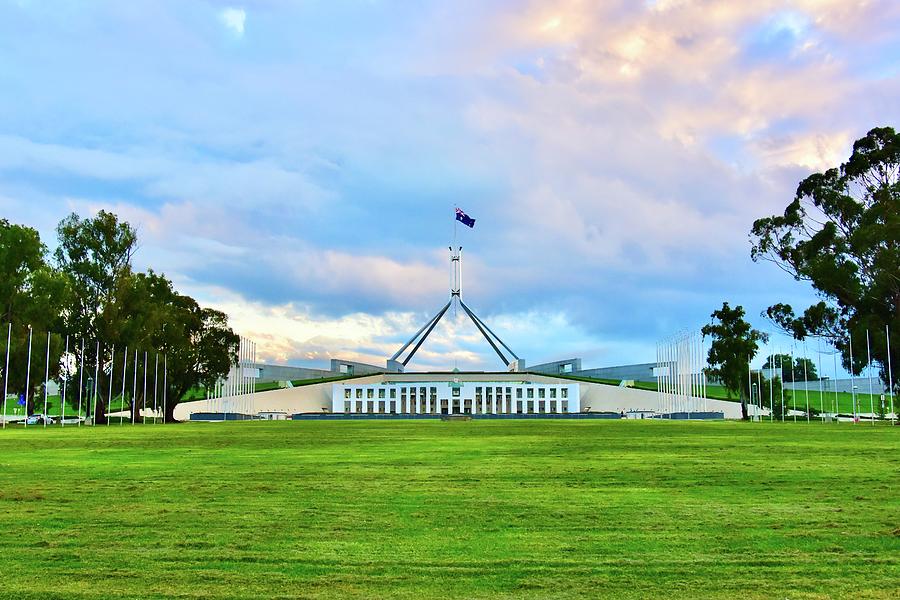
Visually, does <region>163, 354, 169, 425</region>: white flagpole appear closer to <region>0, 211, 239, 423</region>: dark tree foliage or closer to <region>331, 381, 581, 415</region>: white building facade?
<region>0, 211, 239, 423</region>: dark tree foliage

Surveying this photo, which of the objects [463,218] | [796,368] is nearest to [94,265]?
[463,218]

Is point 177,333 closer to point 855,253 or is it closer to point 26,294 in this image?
point 26,294

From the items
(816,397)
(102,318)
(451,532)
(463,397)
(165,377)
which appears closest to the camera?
(451,532)

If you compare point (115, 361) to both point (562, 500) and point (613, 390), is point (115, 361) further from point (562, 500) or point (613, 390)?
point (613, 390)

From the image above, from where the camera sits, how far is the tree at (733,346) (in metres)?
52.7

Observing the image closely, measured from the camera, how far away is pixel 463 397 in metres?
82.0

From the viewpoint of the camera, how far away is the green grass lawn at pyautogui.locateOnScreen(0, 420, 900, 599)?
4418mm

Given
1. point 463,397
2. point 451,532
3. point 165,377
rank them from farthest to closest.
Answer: point 463,397 < point 165,377 < point 451,532

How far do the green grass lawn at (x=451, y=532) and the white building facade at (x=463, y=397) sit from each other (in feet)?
232

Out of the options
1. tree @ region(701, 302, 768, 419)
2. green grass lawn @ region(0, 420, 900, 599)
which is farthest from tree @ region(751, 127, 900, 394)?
green grass lawn @ region(0, 420, 900, 599)

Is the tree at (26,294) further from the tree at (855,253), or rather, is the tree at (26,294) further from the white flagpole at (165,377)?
the tree at (855,253)

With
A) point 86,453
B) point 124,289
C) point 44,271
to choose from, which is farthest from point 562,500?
point 124,289

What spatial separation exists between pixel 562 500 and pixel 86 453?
10468 millimetres

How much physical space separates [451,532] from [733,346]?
5016cm
